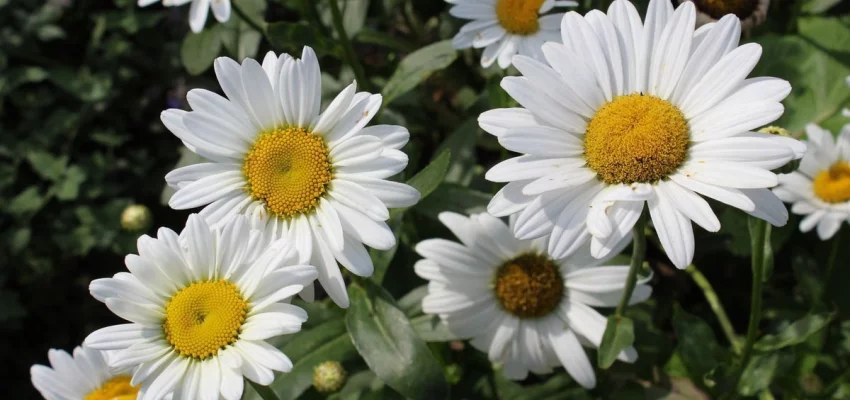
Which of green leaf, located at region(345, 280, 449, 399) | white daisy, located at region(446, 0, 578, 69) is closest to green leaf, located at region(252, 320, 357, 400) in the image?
green leaf, located at region(345, 280, 449, 399)

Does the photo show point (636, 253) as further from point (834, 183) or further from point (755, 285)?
point (834, 183)

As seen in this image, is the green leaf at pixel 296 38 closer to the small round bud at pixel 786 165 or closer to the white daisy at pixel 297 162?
the white daisy at pixel 297 162

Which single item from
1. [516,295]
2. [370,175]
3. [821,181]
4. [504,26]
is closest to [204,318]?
[370,175]

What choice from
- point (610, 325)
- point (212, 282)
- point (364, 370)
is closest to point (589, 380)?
point (610, 325)

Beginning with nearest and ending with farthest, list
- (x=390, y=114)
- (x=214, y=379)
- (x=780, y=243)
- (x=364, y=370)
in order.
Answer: (x=214, y=379)
(x=364, y=370)
(x=780, y=243)
(x=390, y=114)

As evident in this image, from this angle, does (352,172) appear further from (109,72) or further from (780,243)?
(109,72)

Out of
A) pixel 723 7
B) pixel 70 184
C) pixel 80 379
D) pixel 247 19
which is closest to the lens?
pixel 80 379

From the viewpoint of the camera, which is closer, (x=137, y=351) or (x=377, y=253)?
(x=137, y=351)

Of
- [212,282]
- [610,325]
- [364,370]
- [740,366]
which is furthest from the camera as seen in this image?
[364,370]
